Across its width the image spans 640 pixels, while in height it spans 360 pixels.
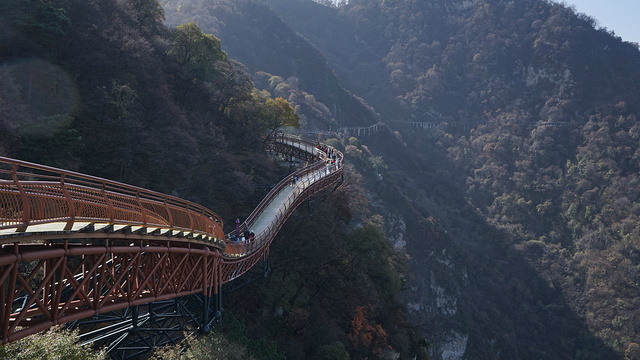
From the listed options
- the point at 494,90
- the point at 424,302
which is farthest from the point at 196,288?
the point at 494,90

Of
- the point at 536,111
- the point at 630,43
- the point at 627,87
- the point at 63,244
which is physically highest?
the point at 630,43

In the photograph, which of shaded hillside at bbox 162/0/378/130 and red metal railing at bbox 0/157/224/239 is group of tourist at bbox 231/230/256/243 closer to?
red metal railing at bbox 0/157/224/239

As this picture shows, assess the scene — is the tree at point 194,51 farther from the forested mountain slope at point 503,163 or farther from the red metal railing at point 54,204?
the forested mountain slope at point 503,163

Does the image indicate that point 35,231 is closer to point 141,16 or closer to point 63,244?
point 63,244

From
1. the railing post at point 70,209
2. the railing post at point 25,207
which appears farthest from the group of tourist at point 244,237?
the railing post at point 25,207

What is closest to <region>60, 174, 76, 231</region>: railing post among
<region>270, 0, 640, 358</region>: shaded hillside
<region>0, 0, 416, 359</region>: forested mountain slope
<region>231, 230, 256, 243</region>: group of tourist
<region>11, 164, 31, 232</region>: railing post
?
<region>11, 164, 31, 232</region>: railing post

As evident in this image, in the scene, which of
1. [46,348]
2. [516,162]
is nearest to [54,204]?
[46,348]
